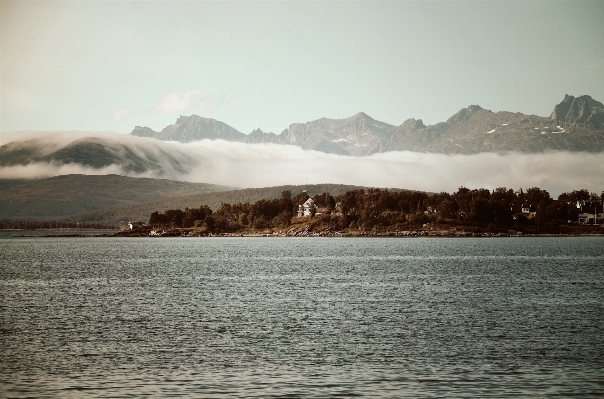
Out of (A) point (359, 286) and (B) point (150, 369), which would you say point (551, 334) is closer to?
(B) point (150, 369)

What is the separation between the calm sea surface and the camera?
118 ft

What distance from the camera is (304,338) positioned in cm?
4938

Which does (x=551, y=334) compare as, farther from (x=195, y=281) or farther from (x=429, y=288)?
(x=195, y=281)

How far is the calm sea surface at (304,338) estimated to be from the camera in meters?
36.1

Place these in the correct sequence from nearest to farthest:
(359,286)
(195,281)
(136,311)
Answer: (136,311) → (359,286) → (195,281)

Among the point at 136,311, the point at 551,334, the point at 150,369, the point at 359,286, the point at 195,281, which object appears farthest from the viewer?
the point at 195,281

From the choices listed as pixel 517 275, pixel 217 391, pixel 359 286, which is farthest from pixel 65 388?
pixel 517 275

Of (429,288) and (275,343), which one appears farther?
(429,288)

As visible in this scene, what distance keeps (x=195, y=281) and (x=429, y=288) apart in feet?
120

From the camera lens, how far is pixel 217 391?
3459cm

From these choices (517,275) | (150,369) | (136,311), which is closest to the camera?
(150,369)

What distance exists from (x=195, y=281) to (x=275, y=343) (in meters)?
55.4

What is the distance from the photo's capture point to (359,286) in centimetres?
8981

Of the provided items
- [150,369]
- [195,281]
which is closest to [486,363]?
[150,369]
